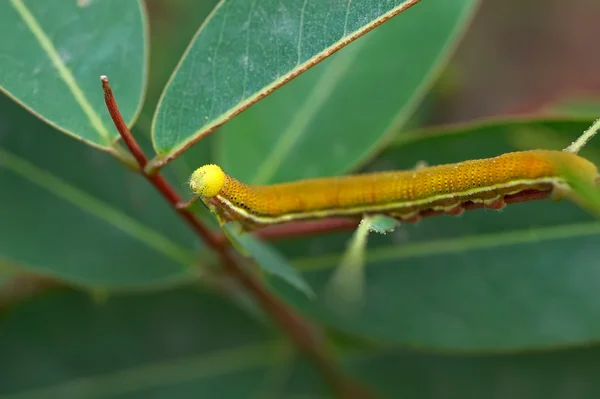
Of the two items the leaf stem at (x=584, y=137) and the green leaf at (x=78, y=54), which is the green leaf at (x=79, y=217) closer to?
the green leaf at (x=78, y=54)

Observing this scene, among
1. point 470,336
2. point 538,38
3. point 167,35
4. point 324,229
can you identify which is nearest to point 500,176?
point 324,229

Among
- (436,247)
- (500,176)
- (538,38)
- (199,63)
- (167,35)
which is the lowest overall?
(199,63)

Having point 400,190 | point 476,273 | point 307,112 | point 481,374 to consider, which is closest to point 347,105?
point 307,112

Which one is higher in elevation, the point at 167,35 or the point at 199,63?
the point at 167,35

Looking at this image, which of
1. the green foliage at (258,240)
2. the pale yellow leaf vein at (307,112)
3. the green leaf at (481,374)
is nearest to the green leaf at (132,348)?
the green foliage at (258,240)

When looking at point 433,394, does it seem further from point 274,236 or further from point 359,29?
point 359,29

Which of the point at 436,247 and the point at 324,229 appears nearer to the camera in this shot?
the point at 324,229

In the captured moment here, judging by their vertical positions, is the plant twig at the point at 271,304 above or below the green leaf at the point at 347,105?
below

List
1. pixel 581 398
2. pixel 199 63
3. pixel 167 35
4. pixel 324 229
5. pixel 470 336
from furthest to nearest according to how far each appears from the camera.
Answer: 1. pixel 167 35
2. pixel 581 398
3. pixel 470 336
4. pixel 324 229
5. pixel 199 63
